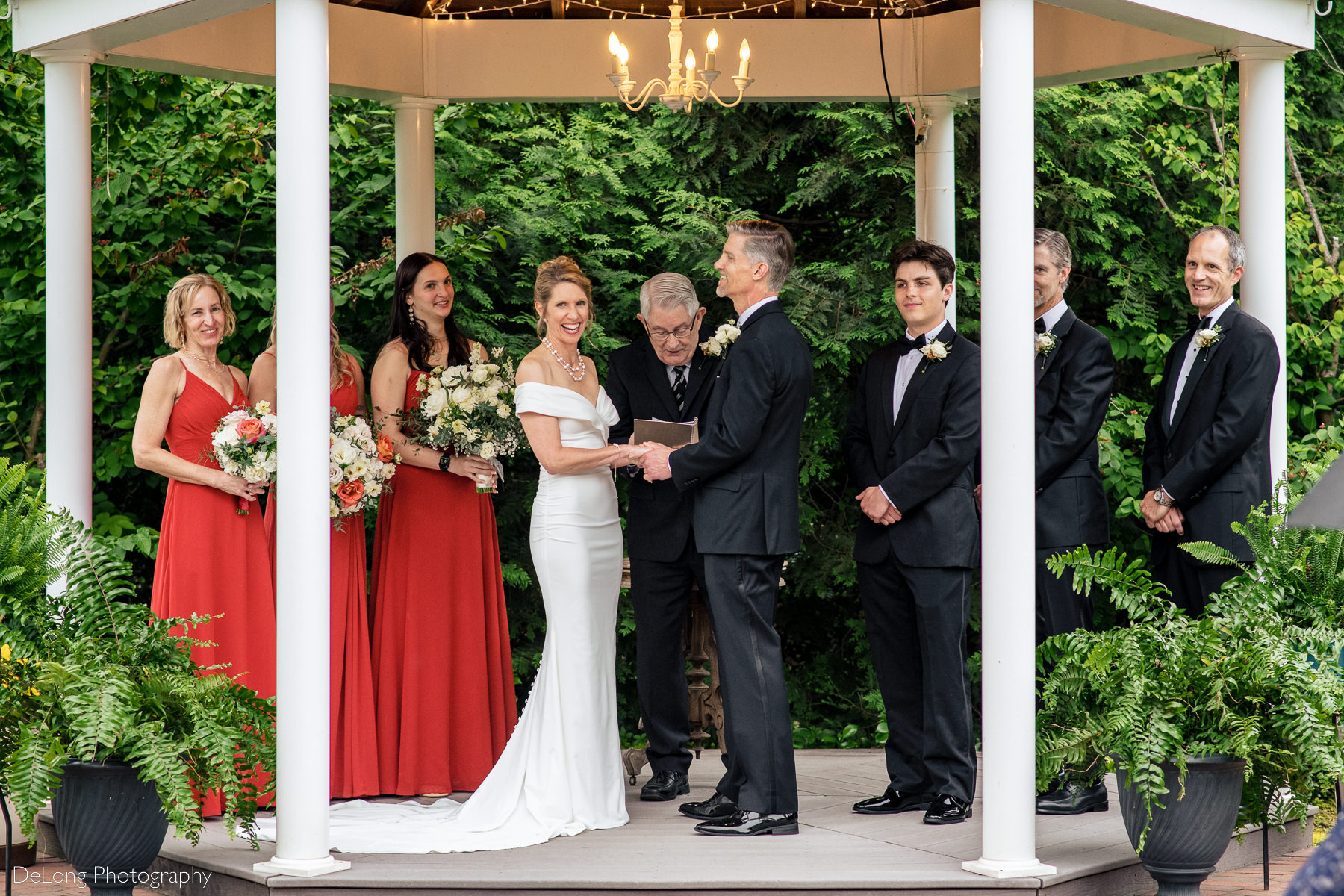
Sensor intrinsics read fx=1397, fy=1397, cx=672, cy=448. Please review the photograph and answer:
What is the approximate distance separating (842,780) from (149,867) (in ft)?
10.1

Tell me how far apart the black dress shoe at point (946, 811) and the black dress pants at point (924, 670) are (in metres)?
0.03

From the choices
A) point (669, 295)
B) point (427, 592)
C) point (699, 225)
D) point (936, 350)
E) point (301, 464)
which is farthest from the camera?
point (699, 225)

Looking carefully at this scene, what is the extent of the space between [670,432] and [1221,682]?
7.38 feet

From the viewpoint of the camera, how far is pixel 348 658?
5.97 metres

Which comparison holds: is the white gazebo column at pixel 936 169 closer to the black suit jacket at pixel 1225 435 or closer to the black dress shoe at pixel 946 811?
the black suit jacket at pixel 1225 435

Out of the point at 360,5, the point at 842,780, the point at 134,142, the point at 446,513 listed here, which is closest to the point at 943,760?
the point at 842,780

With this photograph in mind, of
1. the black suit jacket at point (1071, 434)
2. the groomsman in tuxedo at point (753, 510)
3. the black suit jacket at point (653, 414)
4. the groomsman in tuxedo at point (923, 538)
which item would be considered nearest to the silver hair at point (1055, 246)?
the black suit jacket at point (1071, 434)

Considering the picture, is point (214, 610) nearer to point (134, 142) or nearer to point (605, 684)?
point (605, 684)

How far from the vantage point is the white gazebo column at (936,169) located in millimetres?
7371

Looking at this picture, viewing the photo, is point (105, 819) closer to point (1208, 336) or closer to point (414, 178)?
point (414, 178)

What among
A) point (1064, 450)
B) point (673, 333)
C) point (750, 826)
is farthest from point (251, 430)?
point (1064, 450)

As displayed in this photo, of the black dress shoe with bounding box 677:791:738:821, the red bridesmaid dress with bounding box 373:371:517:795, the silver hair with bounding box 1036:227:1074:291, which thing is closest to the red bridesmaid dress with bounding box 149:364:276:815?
the red bridesmaid dress with bounding box 373:371:517:795

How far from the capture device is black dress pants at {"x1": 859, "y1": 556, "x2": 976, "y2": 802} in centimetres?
540

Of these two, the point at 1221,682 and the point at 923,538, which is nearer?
the point at 1221,682
